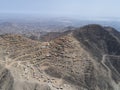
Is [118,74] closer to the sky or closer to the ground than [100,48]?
closer to the ground

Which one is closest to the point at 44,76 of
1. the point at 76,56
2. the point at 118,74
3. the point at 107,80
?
the point at 76,56

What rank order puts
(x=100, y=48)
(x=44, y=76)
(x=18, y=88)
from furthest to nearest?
(x=100, y=48), (x=44, y=76), (x=18, y=88)

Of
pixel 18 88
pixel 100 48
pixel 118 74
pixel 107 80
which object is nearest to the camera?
pixel 18 88

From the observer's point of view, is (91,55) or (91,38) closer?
(91,55)

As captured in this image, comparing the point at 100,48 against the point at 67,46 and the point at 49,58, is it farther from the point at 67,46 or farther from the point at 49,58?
the point at 49,58

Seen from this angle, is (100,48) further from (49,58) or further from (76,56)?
(49,58)

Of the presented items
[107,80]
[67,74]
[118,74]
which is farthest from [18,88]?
[118,74]
